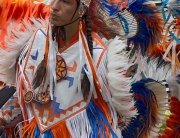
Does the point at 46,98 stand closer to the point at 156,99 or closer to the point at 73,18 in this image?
the point at 73,18

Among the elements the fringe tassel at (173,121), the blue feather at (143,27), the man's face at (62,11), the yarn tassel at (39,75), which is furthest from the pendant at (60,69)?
the fringe tassel at (173,121)

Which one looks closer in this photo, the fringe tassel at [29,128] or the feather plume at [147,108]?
the fringe tassel at [29,128]

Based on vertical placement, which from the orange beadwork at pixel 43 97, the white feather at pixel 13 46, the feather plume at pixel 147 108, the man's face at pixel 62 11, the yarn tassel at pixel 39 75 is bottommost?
the feather plume at pixel 147 108

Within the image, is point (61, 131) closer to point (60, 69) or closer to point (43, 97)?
point (43, 97)

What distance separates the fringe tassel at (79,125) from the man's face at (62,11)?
47 centimetres

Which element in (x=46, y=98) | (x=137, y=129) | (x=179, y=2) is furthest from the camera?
(x=137, y=129)

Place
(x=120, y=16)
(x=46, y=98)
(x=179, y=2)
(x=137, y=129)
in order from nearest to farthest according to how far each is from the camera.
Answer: (x=179, y=2), (x=46, y=98), (x=120, y=16), (x=137, y=129)

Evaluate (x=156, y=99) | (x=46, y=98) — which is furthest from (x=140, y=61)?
(x=46, y=98)

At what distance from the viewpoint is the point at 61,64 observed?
7.12ft

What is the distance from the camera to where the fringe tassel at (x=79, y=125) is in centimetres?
212

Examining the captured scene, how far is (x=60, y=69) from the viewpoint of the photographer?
7.09 feet

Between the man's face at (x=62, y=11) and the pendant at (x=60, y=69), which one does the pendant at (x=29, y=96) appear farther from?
the man's face at (x=62, y=11)

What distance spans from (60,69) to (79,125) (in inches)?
11.7

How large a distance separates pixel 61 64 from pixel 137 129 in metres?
0.62
